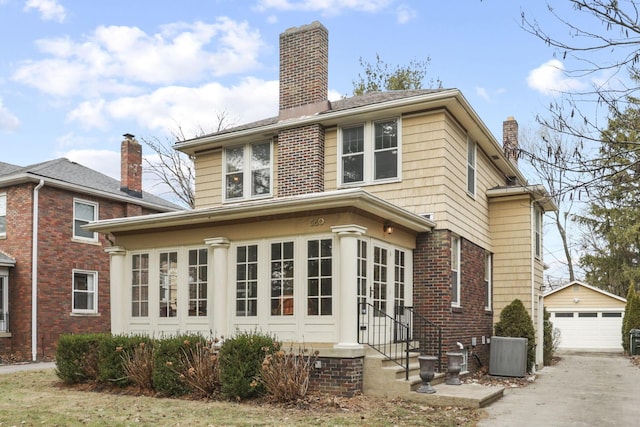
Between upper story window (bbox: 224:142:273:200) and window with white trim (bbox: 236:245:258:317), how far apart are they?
3.19m

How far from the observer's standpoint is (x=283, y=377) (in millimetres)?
9312

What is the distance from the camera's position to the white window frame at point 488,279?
15.5 m

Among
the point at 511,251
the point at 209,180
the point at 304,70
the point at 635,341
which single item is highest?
the point at 304,70

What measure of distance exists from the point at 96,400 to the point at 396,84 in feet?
75.3

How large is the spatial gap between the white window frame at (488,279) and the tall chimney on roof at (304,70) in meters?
5.77

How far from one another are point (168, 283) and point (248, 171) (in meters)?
3.70

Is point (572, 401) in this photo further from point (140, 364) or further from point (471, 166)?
point (140, 364)

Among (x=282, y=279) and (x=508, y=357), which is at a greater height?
(x=282, y=279)

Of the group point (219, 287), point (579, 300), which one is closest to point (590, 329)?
point (579, 300)

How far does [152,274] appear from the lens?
12531 millimetres

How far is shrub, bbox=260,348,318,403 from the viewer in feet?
30.4

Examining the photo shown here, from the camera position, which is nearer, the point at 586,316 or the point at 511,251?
the point at 511,251

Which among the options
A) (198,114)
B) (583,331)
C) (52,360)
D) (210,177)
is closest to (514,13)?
(210,177)

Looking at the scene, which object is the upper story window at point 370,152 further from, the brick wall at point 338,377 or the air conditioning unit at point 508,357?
the air conditioning unit at point 508,357
